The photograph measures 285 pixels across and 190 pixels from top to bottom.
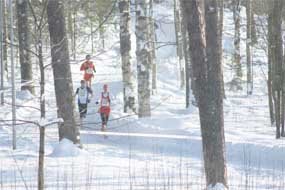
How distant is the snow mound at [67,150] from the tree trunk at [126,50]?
6753mm

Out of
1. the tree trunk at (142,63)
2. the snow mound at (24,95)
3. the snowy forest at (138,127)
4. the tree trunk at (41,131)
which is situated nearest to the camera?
the tree trunk at (41,131)

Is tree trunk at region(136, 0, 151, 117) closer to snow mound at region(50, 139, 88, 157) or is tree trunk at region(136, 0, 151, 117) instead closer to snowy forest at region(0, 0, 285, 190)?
snowy forest at region(0, 0, 285, 190)

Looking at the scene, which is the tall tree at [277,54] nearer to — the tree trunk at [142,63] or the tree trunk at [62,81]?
the tree trunk at [142,63]

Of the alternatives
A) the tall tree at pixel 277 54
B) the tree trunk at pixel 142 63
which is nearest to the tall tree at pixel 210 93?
the tall tree at pixel 277 54

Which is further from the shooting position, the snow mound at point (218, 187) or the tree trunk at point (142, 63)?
the tree trunk at point (142, 63)

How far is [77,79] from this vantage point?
34281mm

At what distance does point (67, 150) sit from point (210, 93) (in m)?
4.81

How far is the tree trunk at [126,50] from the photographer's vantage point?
19.2m

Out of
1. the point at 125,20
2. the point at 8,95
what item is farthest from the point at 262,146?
the point at 8,95

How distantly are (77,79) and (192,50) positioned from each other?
26.1 meters

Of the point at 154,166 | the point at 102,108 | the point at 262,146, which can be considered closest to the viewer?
the point at 154,166

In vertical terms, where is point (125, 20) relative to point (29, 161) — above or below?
above

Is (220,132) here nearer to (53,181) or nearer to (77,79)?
(53,181)

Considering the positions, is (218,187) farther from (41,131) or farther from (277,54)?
(277,54)
